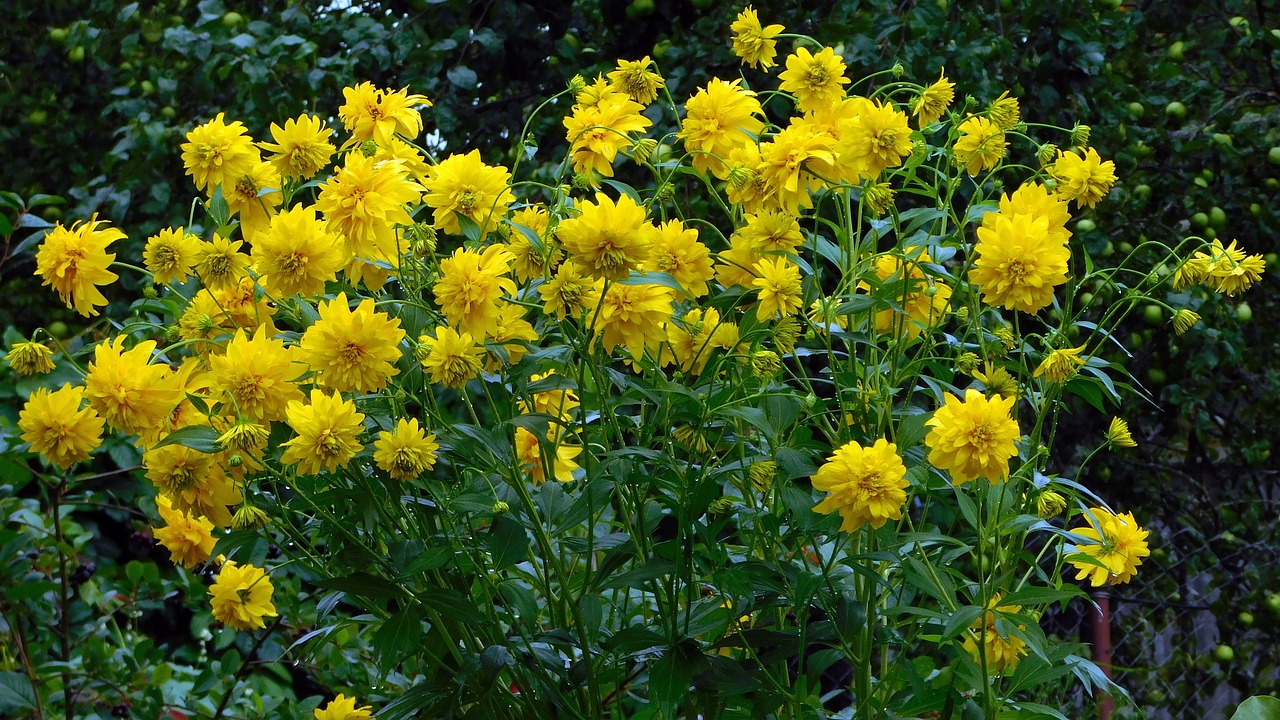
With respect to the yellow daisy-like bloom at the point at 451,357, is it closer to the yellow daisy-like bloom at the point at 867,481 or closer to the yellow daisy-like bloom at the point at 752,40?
the yellow daisy-like bloom at the point at 867,481

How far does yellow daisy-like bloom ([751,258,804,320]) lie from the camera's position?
938 millimetres

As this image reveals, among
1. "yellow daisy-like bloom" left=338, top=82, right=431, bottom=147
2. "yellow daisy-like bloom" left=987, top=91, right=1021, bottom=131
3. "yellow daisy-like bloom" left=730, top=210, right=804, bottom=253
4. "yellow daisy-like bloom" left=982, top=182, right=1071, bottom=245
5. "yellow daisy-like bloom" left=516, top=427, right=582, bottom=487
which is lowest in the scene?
"yellow daisy-like bloom" left=516, top=427, right=582, bottom=487

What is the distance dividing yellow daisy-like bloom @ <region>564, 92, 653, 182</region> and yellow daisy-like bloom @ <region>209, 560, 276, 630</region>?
18.8 inches

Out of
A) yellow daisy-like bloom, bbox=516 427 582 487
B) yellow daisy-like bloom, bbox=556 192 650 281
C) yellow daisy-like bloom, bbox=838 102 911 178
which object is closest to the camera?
yellow daisy-like bloom, bbox=556 192 650 281

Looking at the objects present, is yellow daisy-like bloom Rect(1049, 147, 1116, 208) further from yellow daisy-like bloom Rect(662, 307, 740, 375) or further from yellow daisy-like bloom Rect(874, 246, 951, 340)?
yellow daisy-like bloom Rect(662, 307, 740, 375)

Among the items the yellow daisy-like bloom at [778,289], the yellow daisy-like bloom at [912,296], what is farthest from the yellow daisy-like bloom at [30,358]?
the yellow daisy-like bloom at [912,296]

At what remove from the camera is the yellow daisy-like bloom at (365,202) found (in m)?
0.87

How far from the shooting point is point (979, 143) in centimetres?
106

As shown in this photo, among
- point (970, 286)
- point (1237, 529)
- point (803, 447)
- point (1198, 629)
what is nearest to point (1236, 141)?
point (1237, 529)

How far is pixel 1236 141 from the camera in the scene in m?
2.31

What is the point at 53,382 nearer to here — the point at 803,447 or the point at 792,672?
the point at 803,447

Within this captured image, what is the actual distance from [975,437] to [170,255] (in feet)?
2.08

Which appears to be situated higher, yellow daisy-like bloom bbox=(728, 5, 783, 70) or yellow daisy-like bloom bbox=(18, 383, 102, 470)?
yellow daisy-like bloom bbox=(728, 5, 783, 70)

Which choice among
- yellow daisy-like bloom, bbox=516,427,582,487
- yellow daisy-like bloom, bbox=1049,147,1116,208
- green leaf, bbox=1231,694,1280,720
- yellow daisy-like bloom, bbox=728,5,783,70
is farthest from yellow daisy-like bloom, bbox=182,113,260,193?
green leaf, bbox=1231,694,1280,720
